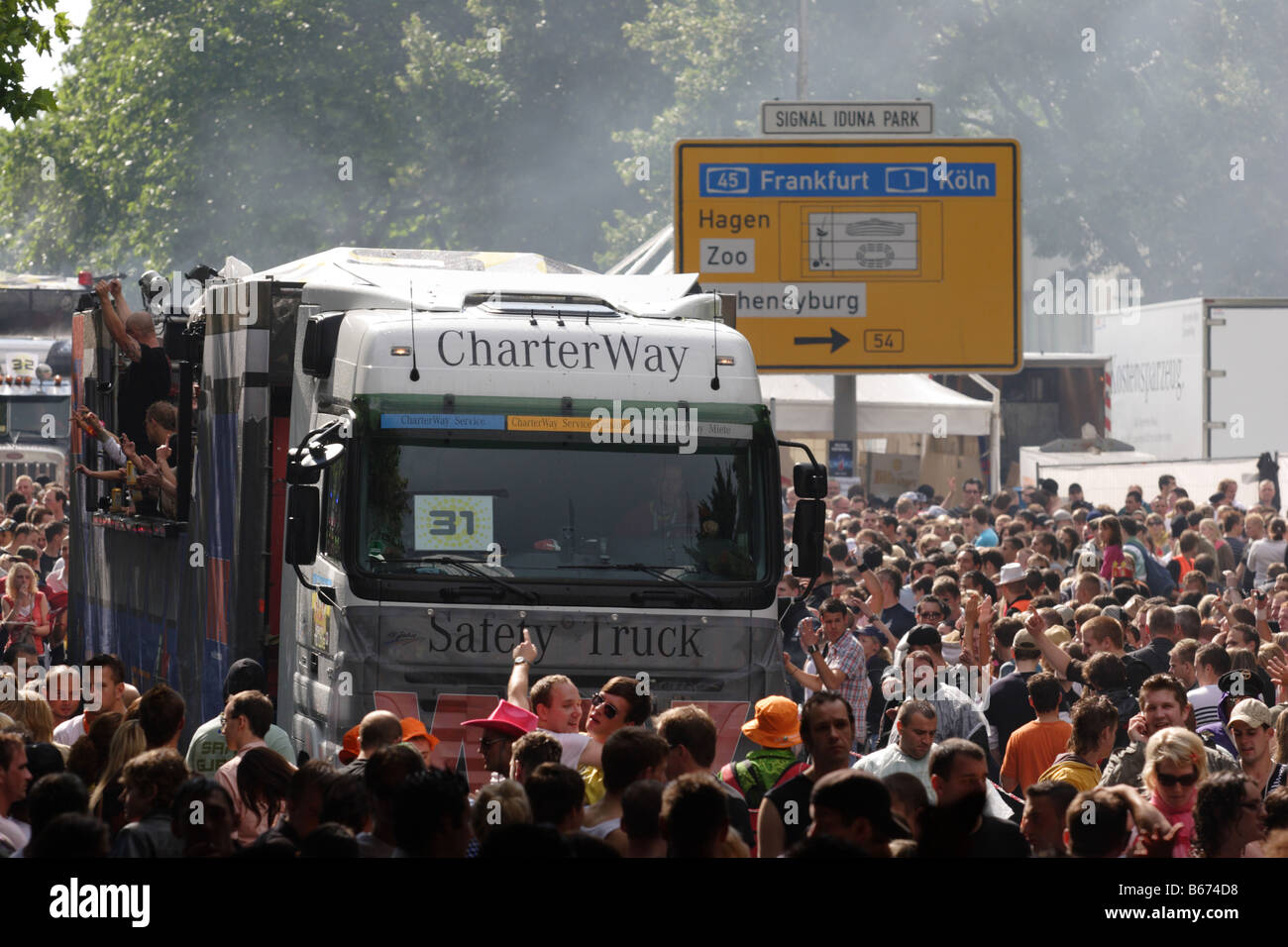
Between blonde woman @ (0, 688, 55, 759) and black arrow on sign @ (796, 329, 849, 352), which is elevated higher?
black arrow on sign @ (796, 329, 849, 352)

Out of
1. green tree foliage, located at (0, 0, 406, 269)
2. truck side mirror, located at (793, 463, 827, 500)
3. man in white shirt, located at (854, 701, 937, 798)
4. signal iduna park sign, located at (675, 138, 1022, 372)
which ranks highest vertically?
green tree foliage, located at (0, 0, 406, 269)

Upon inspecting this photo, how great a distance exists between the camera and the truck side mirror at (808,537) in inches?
395

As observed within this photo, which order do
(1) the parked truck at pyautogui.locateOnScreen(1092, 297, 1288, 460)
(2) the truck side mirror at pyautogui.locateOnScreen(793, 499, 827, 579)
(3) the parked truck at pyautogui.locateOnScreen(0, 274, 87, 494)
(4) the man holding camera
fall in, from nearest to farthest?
(2) the truck side mirror at pyautogui.locateOnScreen(793, 499, 827, 579) → (4) the man holding camera → (3) the parked truck at pyautogui.locateOnScreen(0, 274, 87, 494) → (1) the parked truck at pyautogui.locateOnScreen(1092, 297, 1288, 460)

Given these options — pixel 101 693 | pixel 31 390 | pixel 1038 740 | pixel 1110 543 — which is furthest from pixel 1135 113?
pixel 101 693

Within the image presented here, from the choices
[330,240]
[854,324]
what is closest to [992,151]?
[854,324]

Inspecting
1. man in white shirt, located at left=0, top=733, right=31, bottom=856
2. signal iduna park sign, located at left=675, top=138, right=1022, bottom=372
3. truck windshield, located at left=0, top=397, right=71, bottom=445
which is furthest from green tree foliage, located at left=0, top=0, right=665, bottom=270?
man in white shirt, located at left=0, top=733, right=31, bottom=856

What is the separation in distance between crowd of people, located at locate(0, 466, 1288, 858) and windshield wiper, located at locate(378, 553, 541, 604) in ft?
1.10

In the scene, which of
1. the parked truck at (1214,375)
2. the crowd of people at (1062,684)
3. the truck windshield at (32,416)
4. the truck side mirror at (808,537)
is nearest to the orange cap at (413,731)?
the crowd of people at (1062,684)

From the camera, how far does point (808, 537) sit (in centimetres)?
1007

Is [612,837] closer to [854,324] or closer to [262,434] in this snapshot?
[262,434]

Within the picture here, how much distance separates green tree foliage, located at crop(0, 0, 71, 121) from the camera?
1091 centimetres

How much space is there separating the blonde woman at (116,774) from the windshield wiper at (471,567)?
193 centimetres

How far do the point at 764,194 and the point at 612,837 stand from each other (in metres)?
14.9

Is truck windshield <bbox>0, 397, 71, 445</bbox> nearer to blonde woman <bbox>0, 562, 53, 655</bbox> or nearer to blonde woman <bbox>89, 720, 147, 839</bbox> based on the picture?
blonde woman <bbox>0, 562, 53, 655</bbox>
